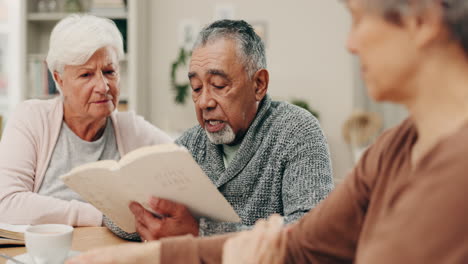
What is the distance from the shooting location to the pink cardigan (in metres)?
1.52

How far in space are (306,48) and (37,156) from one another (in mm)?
3170

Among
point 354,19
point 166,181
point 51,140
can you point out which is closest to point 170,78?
point 51,140

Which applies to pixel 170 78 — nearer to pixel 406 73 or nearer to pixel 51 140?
pixel 51 140

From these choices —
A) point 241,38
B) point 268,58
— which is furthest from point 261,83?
point 268,58

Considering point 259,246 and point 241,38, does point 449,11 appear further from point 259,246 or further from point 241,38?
point 241,38

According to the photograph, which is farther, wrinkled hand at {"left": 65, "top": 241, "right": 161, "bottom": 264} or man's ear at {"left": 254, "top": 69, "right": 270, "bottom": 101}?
man's ear at {"left": 254, "top": 69, "right": 270, "bottom": 101}

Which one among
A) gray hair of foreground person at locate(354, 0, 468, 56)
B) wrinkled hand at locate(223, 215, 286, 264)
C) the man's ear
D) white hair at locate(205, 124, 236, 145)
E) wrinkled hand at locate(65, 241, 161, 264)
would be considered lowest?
wrinkled hand at locate(65, 241, 161, 264)

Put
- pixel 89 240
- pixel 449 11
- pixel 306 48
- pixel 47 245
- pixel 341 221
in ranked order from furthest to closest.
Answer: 1. pixel 306 48
2. pixel 89 240
3. pixel 47 245
4. pixel 341 221
5. pixel 449 11

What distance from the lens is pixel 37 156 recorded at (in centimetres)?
180

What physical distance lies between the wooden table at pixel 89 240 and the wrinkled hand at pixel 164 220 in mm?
165

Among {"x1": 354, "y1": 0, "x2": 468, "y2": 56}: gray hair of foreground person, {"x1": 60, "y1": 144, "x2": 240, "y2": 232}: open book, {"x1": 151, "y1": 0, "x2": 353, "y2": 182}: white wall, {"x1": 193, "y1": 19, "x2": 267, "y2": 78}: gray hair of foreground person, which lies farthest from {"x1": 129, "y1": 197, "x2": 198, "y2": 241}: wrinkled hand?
{"x1": 151, "y1": 0, "x2": 353, "y2": 182}: white wall

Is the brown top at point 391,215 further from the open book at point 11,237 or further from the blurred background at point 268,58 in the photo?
the blurred background at point 268,58

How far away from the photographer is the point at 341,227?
2.79 feet

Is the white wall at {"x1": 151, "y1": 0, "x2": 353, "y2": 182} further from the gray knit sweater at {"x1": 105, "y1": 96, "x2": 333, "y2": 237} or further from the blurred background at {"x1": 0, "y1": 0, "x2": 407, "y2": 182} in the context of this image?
the gray knit sweater at {"x1": 105, "y1": 96, "x2": 333, "y2": 237}
